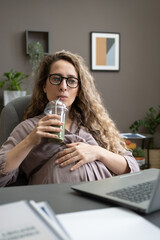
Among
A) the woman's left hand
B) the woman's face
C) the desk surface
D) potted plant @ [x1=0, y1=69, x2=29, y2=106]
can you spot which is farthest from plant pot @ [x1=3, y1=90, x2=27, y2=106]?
the desk surface

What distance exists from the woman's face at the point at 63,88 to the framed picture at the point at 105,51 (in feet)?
8.32

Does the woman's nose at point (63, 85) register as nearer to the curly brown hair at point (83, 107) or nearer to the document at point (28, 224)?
the curly brown hair at point (83, 107)

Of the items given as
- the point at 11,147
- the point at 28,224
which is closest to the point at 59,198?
the point at 28,224

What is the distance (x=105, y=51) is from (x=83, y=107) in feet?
8.66

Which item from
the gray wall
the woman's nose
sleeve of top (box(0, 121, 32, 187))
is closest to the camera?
sleeve of top (box(0, 121, 32, 187))

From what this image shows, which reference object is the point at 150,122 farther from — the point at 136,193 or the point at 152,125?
the point at 136,193

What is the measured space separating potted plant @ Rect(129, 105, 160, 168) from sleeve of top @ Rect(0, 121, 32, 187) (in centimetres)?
286

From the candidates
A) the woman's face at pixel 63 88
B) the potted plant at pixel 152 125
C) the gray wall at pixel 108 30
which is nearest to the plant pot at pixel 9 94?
the gray wall at pixel 108 30

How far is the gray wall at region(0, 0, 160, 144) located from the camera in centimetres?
382

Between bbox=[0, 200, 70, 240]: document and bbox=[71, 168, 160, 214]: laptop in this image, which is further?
bbox=[71, 168, 160, 214]: laptop

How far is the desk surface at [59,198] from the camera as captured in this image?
0.70 m

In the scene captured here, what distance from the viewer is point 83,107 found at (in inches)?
64.9

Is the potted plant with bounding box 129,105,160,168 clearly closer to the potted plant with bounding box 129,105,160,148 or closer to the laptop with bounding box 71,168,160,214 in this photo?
the potted plant with bounding box 129,105,160,148

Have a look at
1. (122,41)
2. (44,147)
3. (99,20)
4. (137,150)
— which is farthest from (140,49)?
(44,147)
